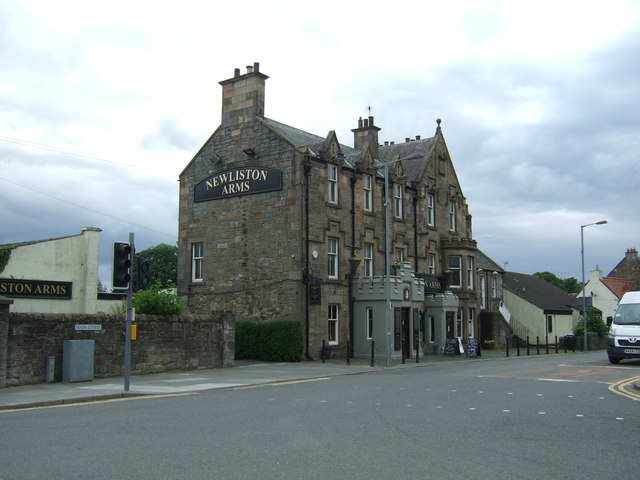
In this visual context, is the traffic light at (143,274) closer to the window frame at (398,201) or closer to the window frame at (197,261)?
the window frame at (197,261)

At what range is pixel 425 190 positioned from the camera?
3884 centimetres

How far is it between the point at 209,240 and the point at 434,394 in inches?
792

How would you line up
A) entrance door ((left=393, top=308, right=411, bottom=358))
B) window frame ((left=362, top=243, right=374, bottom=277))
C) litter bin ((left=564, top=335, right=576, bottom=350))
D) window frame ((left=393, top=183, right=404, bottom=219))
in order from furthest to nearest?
litter bin ((left=564, top=335, right=576, bottom=350)) < window frame ((left=393, top=183, right=404, bottom=219)) < window frame ((left=362, top=243, right=374, bottom=277)) < entrance door ((left=393, top=308, right=411, bottom=358))

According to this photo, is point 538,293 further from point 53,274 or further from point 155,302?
point 155,302

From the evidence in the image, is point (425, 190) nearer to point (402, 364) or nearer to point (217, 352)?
point (402, 364)

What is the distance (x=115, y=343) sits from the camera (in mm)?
20344

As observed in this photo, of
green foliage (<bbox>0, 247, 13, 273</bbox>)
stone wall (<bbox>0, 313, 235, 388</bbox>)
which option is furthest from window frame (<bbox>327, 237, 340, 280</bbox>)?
green foliage (<bbox>0, 247, 13, 273</bbox>)

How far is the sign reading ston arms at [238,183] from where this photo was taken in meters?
30.9

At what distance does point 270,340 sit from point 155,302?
7.59m

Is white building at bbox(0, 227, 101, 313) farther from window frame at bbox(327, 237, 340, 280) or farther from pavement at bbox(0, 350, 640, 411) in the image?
window frame at bbox(327, 237, 340, 280)

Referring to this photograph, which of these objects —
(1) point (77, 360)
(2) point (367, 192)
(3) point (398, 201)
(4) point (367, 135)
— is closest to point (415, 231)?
(3) point (398, 201)

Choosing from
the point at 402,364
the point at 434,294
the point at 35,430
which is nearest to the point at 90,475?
the point at 35,430

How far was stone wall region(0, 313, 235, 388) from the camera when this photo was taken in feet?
57.6

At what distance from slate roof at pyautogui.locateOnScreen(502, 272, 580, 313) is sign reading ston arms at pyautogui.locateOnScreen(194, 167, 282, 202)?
30995mm
